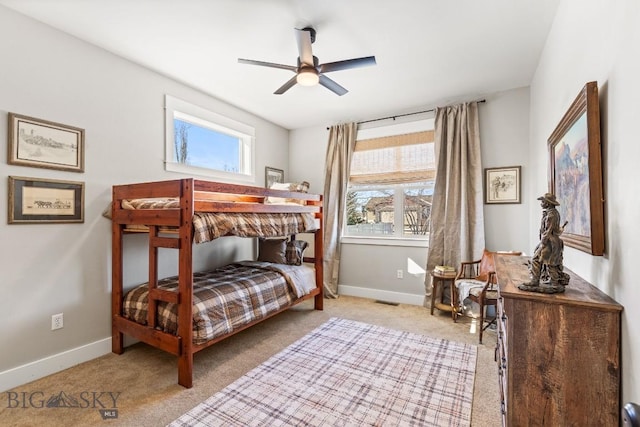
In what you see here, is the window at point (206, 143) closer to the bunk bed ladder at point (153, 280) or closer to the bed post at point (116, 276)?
the bed post at point (116, 276)

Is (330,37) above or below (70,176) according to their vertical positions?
above

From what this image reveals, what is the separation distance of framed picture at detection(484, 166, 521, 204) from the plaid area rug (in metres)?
1.71

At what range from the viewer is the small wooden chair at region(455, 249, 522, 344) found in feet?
8.96

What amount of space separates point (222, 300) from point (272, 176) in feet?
8.14

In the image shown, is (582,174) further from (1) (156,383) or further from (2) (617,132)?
(1) (156,383)

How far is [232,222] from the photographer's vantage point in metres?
2.38

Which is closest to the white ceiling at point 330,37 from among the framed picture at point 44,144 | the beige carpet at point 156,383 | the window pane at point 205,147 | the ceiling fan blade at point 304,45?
the ceiling fan blade at point 304,45

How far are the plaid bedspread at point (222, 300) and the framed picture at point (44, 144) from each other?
1.16 meters

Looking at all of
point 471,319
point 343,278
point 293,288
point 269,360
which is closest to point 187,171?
point 293,288

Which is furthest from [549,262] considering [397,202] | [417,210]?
[397,202]

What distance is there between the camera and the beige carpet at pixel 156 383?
1.75 metres

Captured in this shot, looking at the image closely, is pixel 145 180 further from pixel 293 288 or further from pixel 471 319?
pixel 471 319

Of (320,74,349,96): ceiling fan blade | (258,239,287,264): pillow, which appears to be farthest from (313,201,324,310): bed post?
(320,74,349,96): ceiling fan blade

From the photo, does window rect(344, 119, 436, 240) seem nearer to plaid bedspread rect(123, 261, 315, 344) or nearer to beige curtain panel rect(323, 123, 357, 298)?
beige curtain panel rect(323, 123, 357, 298)
